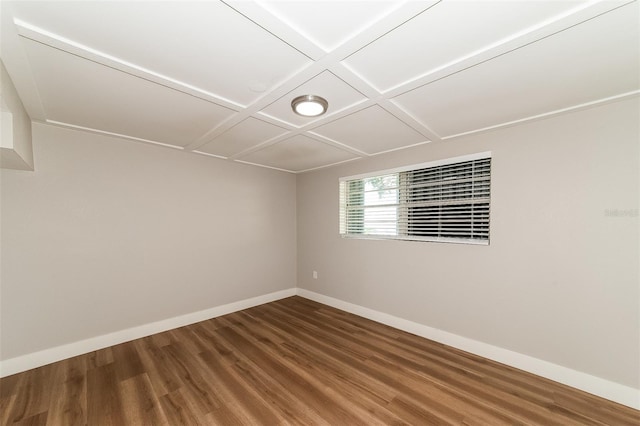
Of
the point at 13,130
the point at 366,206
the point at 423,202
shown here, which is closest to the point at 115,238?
the point at 13,130

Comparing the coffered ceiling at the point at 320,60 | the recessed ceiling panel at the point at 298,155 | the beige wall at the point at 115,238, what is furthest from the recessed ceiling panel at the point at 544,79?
the beige wall at the point at 115,238

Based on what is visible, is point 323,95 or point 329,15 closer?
point 329,15

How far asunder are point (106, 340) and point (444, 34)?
421 centimetres

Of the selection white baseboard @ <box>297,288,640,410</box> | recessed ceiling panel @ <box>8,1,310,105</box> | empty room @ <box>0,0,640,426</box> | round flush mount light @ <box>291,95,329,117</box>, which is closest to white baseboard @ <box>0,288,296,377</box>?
empty room @ <box>0,0,640,426</box>

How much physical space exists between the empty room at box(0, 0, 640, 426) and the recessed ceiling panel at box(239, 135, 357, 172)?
0.18 feet

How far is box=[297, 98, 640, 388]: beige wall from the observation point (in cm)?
199

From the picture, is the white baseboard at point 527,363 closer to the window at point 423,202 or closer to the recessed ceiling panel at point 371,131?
the window at point 423,202

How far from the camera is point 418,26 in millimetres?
1239

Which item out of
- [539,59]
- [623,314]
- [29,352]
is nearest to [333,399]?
[623,314]

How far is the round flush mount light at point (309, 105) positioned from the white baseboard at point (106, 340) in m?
3.20

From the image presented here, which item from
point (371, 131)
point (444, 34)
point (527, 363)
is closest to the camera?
point (444, 34)

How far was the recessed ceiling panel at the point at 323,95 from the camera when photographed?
1705 mm

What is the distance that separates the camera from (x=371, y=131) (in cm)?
264

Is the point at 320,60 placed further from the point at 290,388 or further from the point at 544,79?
the point at 290,388
